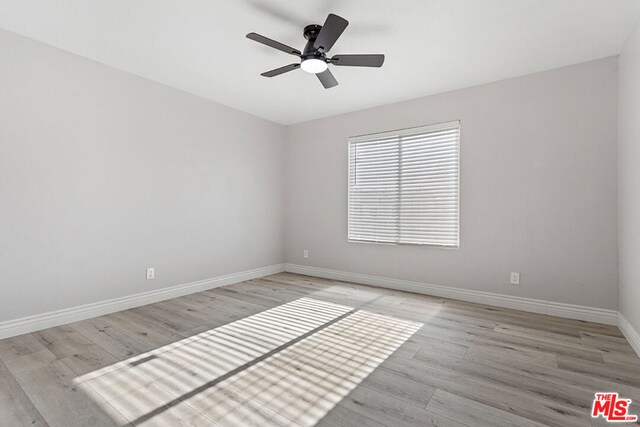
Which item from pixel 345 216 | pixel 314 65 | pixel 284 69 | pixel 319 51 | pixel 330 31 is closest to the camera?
pixel 330 31

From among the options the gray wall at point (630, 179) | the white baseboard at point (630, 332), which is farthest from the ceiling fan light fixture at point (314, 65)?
the white baseboard at point (630, 332)

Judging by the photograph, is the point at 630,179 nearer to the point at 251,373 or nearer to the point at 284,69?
the point at 284,69

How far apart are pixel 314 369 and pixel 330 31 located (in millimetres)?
2343

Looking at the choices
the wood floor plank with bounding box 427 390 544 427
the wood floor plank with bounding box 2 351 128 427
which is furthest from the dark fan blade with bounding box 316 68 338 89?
the wood floor plank with bounding box 2 351 128 427

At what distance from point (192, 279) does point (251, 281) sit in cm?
89

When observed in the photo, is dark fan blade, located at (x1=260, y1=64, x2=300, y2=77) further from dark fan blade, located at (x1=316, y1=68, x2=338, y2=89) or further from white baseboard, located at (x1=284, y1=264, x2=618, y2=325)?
white baseboard, located at (x1=284, y1=264, x2=618, y2=325)

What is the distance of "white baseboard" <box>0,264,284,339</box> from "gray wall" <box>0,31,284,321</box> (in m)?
0.06

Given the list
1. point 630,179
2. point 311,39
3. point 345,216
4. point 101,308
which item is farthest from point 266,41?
point 630,179

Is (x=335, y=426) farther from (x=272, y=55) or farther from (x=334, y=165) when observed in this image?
(x=334, y=165)

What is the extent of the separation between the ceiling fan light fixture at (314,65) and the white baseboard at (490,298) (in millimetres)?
2796

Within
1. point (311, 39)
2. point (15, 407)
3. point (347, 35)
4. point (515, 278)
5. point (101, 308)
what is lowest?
point (15, 407)

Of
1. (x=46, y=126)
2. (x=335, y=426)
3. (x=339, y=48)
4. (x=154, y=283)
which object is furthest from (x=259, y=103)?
(x=335, y=426)

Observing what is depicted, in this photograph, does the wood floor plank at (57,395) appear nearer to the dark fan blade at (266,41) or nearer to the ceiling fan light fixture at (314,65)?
the dark fan blade at (266,41)

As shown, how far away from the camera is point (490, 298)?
3.43 m
